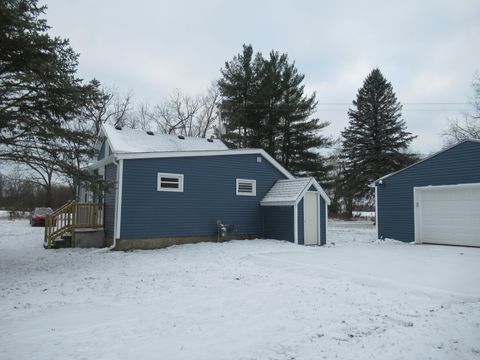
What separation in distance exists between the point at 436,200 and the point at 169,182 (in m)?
10.6

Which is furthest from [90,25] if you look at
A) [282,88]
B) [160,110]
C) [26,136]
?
[160,110]

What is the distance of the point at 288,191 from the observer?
51.0ft

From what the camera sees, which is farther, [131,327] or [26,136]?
[26,136]

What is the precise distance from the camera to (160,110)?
37.8 metres

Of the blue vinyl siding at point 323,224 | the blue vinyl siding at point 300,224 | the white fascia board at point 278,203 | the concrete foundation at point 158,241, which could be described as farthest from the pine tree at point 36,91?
the blue vinyl siding at point 323,224

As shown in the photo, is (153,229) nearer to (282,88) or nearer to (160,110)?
(282,88)

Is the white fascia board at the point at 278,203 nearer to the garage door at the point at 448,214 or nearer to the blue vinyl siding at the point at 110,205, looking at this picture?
the garage door at the point at 448,214

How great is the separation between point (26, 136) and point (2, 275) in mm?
3471

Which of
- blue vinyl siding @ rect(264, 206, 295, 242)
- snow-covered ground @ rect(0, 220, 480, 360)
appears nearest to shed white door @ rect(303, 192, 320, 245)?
blue vinyl siding @ rect(264, 206, 295, 242)

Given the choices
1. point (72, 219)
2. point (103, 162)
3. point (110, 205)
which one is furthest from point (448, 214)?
point (72, 219)

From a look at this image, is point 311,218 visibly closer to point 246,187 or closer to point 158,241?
point 246,187

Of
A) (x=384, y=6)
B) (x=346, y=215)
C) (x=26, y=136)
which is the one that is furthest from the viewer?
(x=346, y=215)

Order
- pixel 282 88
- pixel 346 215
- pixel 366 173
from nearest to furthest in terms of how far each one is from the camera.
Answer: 1. pixel 282 88
2. pixel 366 173
3. pixel 346 215

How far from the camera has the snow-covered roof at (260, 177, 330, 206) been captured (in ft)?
48.9
